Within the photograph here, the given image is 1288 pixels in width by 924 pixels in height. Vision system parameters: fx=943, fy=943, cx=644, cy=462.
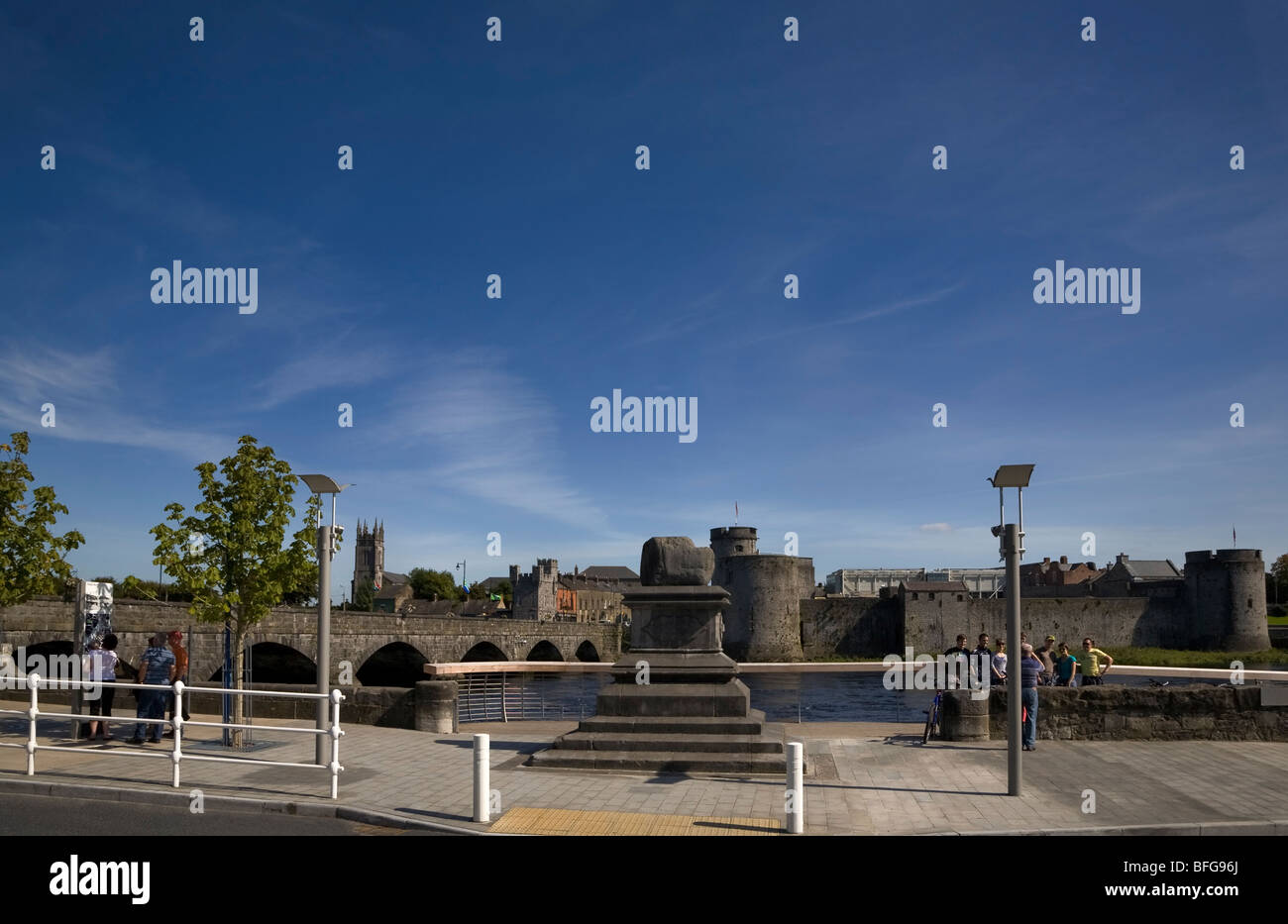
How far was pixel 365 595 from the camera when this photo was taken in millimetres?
135375

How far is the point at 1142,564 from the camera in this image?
96.1 meters

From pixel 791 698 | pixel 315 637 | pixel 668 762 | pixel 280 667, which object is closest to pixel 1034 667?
pixel 668 762

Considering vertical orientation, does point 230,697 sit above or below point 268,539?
below

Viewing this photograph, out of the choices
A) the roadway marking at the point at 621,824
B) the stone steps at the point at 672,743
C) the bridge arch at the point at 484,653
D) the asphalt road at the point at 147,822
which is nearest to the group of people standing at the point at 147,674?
the asphalt road at the point at 147,822

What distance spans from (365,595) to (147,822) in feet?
433

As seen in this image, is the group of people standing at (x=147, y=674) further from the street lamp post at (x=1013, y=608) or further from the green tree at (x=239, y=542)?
the street lamp post at (x=1013, y=608)

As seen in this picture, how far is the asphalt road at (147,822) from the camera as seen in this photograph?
8.79 m

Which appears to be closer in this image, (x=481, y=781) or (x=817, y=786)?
(x=481, y=781)

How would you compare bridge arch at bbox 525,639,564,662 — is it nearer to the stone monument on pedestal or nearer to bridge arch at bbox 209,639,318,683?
bridge arch at bbox 209,639,318,683

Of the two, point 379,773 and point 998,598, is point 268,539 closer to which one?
point 379,773

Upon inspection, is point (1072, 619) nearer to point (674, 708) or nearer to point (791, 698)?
point (791, 698)

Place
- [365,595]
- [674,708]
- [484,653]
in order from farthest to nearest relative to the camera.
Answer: [365,595] < [484,653] < [674,708]
